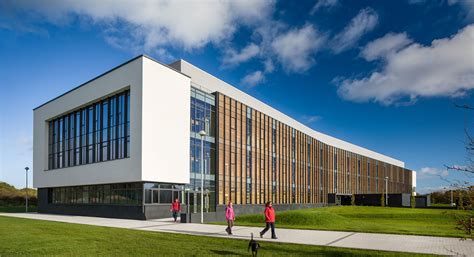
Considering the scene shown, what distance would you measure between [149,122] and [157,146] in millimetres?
2212

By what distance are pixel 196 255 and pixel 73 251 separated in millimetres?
4404

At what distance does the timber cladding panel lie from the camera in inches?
1694

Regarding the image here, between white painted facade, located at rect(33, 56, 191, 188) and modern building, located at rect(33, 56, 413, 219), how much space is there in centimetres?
9

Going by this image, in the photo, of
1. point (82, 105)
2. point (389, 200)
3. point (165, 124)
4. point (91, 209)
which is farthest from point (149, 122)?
point (389, 200)

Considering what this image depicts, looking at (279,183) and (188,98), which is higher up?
(188,98)

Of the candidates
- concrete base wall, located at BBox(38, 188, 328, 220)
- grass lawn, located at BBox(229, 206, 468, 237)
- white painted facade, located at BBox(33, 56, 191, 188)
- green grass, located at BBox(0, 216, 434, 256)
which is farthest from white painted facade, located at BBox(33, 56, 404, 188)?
green grass, located at BBox(0, 216, 434, 256)

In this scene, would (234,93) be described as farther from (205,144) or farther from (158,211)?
(158,211)

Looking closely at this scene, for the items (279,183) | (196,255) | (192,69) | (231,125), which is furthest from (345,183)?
(196,255)

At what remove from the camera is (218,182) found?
40750 millimetres

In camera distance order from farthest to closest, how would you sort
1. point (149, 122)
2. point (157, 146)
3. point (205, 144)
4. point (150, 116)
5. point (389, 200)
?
1. point (389, 200)
2. point (205, 144)
3. point (157, 146)
4. point (150, 116)
5. point (149, 122)

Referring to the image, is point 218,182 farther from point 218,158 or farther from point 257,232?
point 257,232

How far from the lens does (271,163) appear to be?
53312 millimetres

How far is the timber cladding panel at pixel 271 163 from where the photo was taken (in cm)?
4303

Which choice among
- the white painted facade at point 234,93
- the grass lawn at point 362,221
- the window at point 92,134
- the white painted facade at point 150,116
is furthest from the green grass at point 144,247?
the white painted facade at point 234,93
